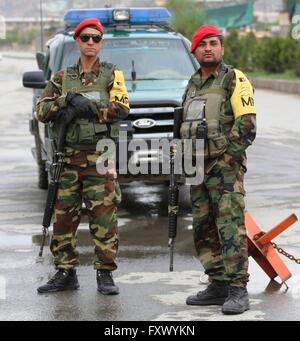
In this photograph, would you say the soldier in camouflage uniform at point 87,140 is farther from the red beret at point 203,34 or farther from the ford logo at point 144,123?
the ford logo at point 144,123

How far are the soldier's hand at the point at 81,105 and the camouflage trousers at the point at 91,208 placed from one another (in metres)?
0.38

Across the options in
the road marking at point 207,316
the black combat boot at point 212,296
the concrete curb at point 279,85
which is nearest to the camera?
the road marking at point 207,316

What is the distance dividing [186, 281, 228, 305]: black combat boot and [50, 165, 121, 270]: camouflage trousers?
0.65 meters

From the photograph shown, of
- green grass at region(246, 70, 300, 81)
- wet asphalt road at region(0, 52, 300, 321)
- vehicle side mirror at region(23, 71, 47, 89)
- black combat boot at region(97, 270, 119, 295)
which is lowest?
green grass at region(246, 70, 300, 81)

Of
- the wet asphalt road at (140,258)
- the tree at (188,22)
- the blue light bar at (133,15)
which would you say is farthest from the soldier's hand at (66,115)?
the tree at (188,22)

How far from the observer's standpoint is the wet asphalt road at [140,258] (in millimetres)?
6328

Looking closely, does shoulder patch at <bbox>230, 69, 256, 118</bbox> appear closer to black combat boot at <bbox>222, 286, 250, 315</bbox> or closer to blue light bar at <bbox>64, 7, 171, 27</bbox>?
black combat boot at <bbox>222, 286, 250, 315</bbox>

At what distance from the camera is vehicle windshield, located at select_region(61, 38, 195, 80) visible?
10.7m

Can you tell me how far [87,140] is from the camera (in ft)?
21.8

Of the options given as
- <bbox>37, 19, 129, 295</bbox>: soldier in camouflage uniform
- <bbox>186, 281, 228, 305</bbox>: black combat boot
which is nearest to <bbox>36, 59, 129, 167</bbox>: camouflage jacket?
<bbox>37, 19, 129, 295</bbox>: soldier in camouflage uniform

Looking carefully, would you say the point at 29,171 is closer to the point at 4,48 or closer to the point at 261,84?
the point at 261,84

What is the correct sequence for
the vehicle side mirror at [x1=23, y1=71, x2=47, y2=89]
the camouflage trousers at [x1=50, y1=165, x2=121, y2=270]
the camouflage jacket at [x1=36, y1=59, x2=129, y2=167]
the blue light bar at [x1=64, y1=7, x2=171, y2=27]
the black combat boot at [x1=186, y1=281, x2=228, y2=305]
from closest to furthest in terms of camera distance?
1. the black combat boot at [x1=186, y1=281, x2=228, y2=305]
2. the camouflage jacket at [x1=36, y1=59, x2=129, y2=167]
3. the camouflage trousers at [x1=50, y1=165, x2=121, y2=270]
4. the vehicle side mirror at [x1=23, y1=71, x2=47, y2=89]
5. the blue light bar at [x1=64, y1=7, x2=171, y2=27]

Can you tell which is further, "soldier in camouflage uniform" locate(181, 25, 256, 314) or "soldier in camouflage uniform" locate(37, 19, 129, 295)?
"soldier in camouflage uniform" locate(37, 19, 129, 295)
